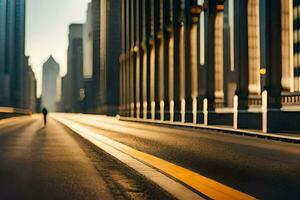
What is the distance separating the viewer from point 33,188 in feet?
27.2

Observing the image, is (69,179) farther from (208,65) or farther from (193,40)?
(193,40)

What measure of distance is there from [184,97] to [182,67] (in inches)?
229

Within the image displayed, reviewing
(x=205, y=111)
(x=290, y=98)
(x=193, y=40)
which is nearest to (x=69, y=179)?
(x=290, y=98)

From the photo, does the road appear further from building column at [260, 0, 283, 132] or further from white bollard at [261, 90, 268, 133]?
building column at [260, 0, 283, 132]

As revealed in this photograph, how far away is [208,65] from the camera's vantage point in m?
49.4

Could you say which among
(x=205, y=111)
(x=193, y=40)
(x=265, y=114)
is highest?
(x=193, y=40)

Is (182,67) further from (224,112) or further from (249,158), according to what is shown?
(249,158)

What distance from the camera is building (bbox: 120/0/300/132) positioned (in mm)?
34250

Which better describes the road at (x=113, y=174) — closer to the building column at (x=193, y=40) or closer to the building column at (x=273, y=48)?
the building column at (x=273, y=48)

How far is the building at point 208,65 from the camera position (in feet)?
112

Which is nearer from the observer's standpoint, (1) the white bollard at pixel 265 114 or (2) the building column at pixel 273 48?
(1) the white bollard at pixel 265 114

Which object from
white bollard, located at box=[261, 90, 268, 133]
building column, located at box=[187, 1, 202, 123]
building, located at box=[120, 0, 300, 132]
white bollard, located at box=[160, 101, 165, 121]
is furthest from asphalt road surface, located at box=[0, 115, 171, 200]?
white bollard, located at box=[160, 101, 165, 121]

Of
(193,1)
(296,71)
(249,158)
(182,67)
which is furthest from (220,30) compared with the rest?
(249,158)

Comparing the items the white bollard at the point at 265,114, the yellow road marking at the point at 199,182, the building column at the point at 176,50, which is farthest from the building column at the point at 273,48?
the building column at the point at 176,50
